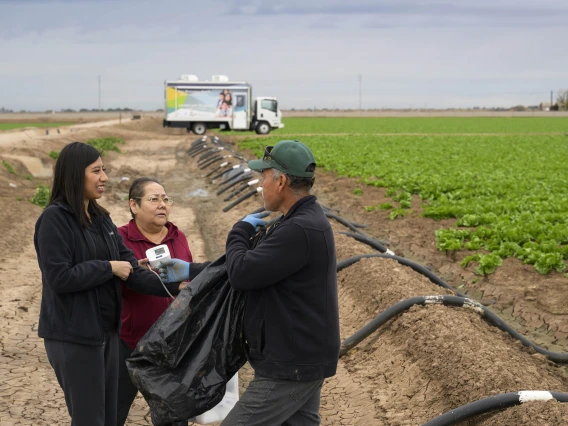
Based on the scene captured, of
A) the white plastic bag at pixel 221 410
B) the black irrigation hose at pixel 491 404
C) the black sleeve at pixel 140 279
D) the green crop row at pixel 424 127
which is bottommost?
the black irrigation hose at pixel 491 404

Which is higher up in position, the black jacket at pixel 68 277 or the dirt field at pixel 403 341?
the black jacket at pixel 68 277

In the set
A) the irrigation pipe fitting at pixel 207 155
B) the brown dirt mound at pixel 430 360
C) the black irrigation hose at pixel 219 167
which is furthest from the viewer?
the irrigation pipe fitting at pixel 207 155

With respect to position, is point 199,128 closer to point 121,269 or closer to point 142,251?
point 142,251

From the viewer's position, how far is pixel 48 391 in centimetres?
610

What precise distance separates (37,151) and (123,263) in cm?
2340

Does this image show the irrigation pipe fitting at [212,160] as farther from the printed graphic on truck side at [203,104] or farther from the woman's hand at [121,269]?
the printed graphic on truck side at [203,104]

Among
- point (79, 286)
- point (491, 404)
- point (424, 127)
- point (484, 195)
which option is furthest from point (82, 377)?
point (424, 127)

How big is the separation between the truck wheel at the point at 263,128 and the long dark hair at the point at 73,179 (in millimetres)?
45600

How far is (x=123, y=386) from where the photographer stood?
4.29 meters

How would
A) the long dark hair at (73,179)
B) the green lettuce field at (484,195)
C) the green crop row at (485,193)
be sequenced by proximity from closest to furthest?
A: the long dark hair at (73,179), the green lettuce field at (484,195), the green crop row at (485,193)

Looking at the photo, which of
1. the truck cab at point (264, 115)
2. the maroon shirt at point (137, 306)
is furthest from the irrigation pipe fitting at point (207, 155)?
the maroon shirt at point (137, 306)

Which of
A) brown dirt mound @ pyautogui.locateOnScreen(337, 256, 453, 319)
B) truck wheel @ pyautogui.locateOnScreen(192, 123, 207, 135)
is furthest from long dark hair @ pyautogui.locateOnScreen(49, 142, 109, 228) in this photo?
truck wheel @ pyautogui.locateOnScreen(192, 123, 207, 135)

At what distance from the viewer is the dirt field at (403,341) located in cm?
556

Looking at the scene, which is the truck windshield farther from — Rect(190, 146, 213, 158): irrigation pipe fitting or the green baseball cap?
the green baseball cap
